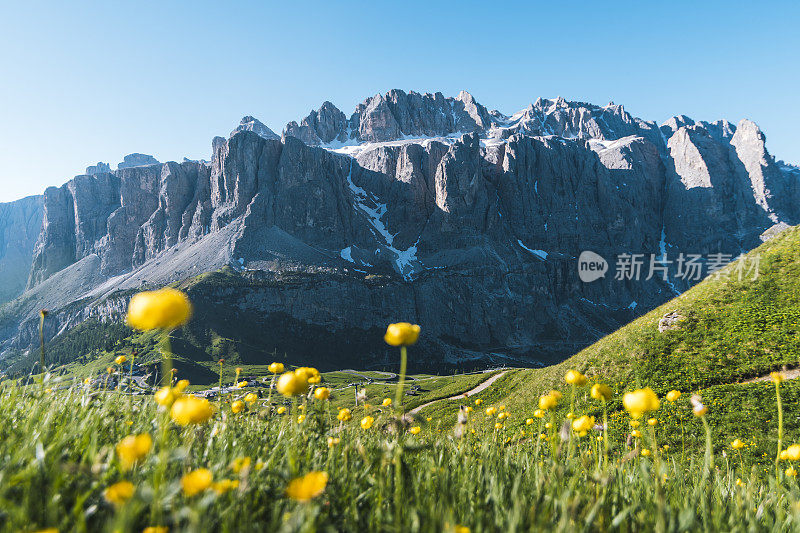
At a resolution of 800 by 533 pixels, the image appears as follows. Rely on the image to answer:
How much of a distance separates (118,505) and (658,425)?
65.2 feet

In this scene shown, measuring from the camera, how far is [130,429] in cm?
342

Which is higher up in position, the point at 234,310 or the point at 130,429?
the point at 130,429

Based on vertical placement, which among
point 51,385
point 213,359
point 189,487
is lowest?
point 213,359

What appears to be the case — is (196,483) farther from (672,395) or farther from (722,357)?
(722,357)

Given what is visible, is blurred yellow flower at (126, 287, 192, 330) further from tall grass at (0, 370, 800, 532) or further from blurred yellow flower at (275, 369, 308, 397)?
blurred yellow flower at (275, 369, 308, 397)

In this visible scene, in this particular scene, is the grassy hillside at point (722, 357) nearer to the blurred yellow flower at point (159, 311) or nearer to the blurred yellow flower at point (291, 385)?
the blurred yellow flower at point (291, 385)

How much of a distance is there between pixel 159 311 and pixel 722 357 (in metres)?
26.9

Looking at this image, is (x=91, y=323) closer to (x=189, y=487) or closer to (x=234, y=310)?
(x=234, y=310)

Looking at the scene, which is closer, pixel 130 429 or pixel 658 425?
pixel 130 429

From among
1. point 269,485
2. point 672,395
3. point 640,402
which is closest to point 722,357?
point 672,395

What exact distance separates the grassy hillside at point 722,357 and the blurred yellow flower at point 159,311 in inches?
709

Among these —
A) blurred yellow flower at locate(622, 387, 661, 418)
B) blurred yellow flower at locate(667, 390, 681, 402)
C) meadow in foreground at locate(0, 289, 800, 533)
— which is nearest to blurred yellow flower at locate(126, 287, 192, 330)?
meadow in foreground at locate(0, 289, 800, 533)

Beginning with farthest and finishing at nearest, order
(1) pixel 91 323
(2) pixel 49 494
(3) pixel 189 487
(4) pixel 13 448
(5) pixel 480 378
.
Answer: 1. (1) pixel 91 323
2. (5) pixel 480 378
3. (4) pixel 13 448
4. (2) pixel 49 494
5. (3) pixel 189 487

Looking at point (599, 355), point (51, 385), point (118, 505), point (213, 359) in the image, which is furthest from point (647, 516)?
point (213, 359)
